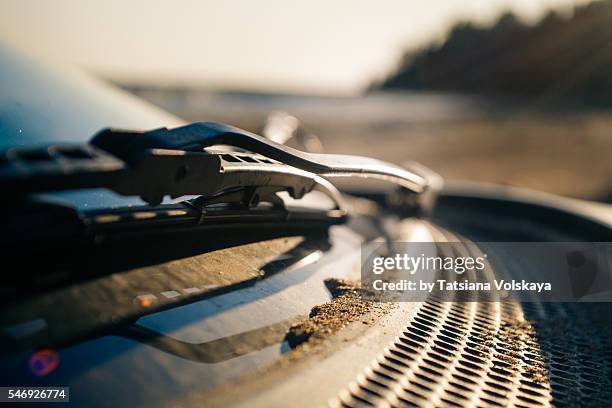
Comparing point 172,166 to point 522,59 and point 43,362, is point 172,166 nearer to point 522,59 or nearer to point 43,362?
point 43,362

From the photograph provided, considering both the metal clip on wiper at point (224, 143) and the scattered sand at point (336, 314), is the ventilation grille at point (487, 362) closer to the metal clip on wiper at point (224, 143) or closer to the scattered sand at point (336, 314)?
the scattered sand at point (336, 314)

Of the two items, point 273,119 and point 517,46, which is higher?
point 517,46

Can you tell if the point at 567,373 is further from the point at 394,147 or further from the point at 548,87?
the point at 548,87

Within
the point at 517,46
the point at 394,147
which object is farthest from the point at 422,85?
the point at 394,147

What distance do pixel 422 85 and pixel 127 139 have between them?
73.6 metres

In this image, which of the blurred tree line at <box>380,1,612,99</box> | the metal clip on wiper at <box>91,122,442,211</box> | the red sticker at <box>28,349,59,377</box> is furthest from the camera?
the blurred tree line at <box>380,1,612,99</box>

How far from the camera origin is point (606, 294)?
2572mm

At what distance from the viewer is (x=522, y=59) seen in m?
62.4

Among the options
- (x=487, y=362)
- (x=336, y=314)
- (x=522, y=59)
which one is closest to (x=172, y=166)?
(x=336, y=314)

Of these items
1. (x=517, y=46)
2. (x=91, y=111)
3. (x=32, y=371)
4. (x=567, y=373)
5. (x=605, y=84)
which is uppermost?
(x=517, y=46)

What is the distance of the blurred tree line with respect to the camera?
53.0 meters

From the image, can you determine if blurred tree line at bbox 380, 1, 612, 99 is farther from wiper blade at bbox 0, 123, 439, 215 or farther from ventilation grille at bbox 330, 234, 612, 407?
wiper blade at bbox 0, 123, 439, 215

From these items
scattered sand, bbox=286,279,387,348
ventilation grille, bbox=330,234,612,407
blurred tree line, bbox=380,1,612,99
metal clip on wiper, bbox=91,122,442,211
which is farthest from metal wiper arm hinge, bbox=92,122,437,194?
blurred tree line, bbox=380,1,612,99

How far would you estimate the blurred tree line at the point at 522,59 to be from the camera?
53.0 metres
